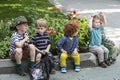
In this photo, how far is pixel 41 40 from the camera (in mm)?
6707

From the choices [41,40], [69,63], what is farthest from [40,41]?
[69,63]

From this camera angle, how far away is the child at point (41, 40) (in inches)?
262

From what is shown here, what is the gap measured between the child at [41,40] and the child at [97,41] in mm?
1020

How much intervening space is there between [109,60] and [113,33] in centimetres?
306

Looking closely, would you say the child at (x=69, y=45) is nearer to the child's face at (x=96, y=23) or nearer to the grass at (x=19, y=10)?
the child's face at (x=96, y=23)

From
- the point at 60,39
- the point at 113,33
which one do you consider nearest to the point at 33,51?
the point at 60,39

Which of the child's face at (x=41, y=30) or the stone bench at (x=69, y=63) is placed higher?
the child's face at (x=41, y=30)

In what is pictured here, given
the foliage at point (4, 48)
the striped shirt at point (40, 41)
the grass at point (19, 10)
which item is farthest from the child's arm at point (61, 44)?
the grass at point (19, 10)

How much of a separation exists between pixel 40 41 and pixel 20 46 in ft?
1.30

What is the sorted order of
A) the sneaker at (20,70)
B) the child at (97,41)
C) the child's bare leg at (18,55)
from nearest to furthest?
the child's bare leg at (18,55) → the sneaker at (20,70) → the child at (97,41)

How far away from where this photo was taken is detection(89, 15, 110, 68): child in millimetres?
7224

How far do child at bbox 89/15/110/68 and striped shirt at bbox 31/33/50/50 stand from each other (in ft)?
3.51

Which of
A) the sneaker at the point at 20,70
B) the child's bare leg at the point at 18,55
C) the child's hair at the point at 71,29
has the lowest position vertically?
the sneaker at the point at 20,70

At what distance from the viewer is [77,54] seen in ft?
22.6
